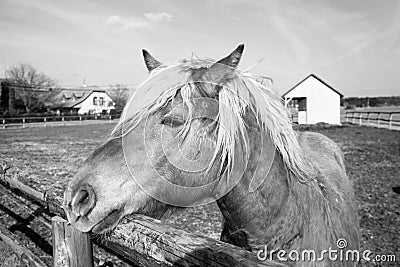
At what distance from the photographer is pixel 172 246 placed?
5.96 feet

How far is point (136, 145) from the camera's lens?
74.2 inches

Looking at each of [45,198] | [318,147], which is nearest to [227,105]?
[45,198]

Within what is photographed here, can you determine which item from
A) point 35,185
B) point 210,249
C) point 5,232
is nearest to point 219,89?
point 210,249

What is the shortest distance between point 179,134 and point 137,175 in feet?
1.13

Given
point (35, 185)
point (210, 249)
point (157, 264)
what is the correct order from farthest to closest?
point (35, 185)
point (157, 264)
point (210, 249)

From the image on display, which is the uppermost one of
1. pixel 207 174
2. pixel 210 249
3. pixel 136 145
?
pixel 136 145

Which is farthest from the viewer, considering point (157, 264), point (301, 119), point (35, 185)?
point (301, 119)

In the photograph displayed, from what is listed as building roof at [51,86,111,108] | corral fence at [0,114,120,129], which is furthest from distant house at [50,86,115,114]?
corral fence at [0,114,120,129]

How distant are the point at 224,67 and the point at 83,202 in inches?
45.4

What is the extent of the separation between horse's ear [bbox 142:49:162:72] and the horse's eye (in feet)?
2.16

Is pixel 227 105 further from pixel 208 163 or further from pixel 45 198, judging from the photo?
pixel 45 198

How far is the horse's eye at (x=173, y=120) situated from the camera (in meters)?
1.90

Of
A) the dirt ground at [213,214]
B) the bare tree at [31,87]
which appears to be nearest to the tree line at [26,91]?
the bare tree at [31,87]

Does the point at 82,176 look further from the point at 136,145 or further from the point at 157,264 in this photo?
the point at 157,264
